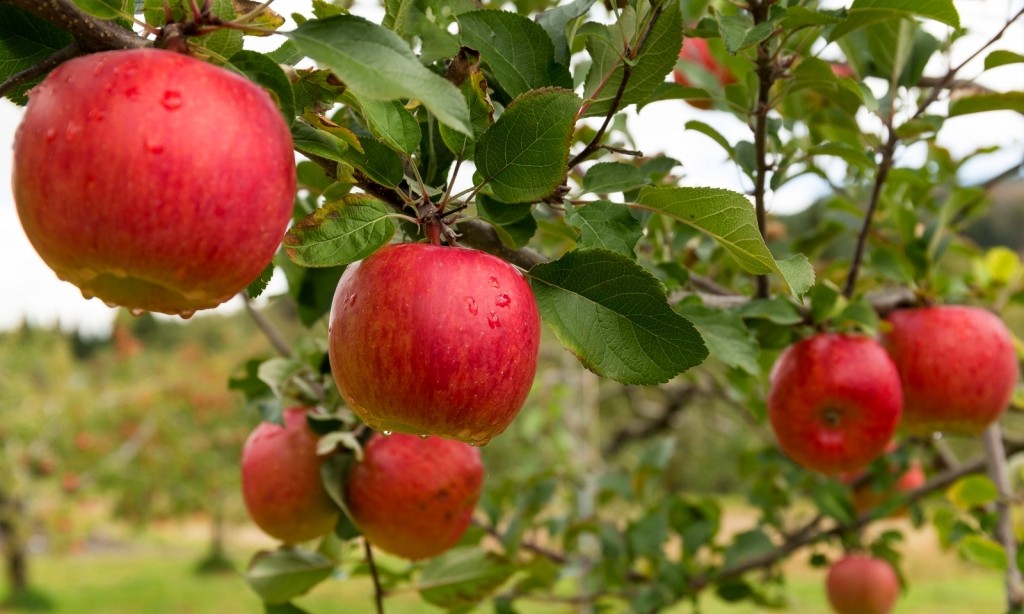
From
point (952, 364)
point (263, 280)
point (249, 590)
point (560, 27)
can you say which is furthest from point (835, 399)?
point (249, 590)

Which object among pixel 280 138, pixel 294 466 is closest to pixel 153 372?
pixel 294 466

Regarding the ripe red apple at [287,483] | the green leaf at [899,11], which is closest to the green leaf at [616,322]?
the green leaf at [899,11]

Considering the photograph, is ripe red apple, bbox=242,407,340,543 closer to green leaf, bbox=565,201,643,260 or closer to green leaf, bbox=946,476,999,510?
green leaf, bbox=565,201,643,260

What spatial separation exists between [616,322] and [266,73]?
0.28 m

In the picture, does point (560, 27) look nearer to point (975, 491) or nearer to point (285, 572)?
point (285, 572)

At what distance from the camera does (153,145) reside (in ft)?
1.39

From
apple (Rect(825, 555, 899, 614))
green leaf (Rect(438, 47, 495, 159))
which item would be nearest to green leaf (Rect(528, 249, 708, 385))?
green leaf (Rect(438, 47, 495, 159))

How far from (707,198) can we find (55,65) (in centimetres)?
41

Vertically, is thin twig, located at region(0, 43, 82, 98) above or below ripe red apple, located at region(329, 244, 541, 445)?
above

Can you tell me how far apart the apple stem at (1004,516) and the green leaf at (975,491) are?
46 mm

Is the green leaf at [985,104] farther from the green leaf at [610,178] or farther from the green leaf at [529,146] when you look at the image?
the green leaf at [529,146]

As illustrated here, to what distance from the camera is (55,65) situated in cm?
50

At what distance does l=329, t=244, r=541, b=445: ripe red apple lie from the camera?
1.80 feet

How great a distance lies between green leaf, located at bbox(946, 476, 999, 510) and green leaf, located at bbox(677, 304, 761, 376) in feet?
1.84
